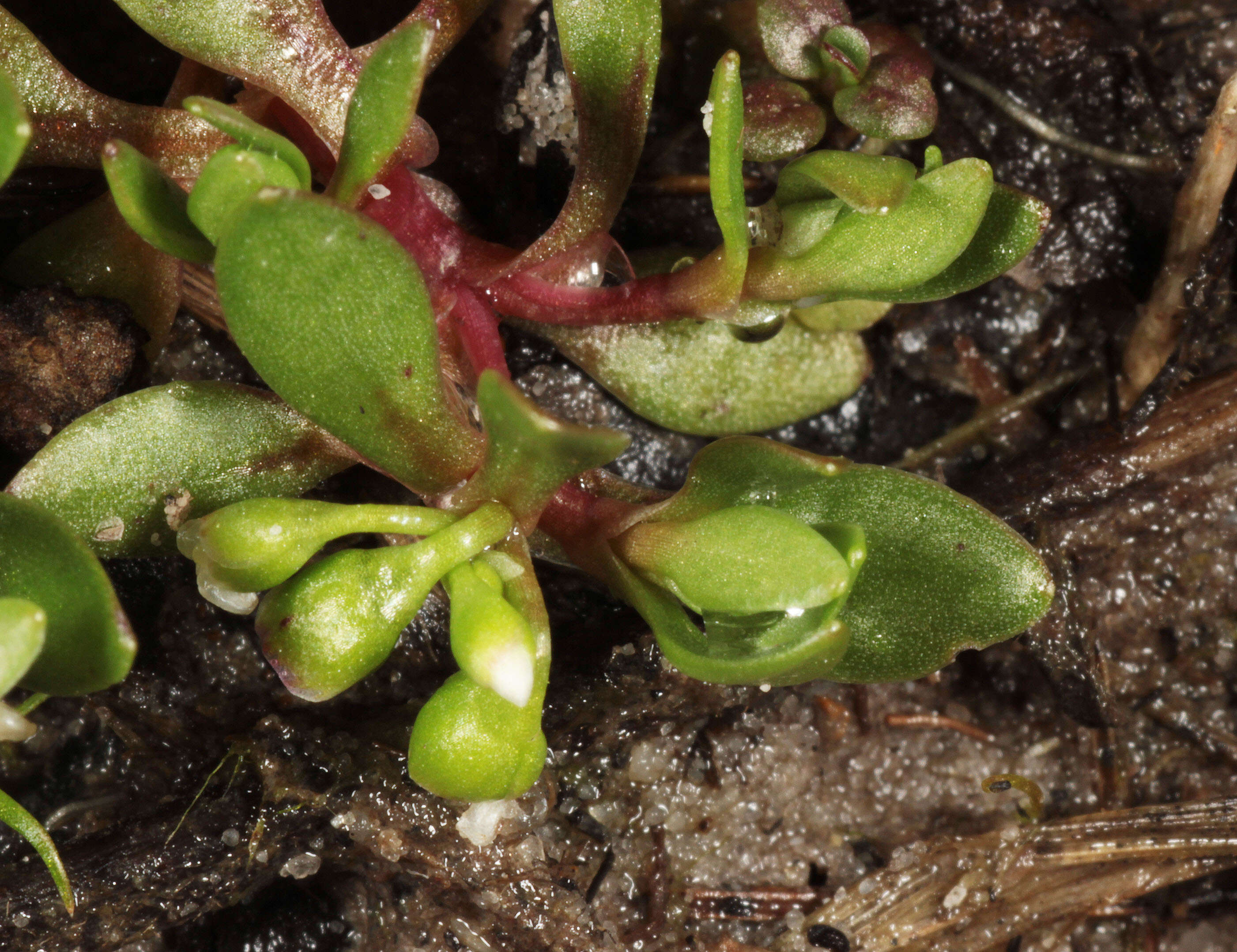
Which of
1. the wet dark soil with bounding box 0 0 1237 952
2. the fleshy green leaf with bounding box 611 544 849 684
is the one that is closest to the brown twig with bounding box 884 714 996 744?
the wet dark soil with bounding box 0 0 1237 952

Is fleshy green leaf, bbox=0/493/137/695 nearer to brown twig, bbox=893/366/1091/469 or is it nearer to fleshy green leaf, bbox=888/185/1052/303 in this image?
fleshy green leaf, bbox=888/185/1052/303

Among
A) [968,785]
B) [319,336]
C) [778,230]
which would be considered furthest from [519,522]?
[968,785]

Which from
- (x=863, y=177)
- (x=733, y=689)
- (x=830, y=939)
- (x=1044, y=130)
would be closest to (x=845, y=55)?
(x=863, y=177)

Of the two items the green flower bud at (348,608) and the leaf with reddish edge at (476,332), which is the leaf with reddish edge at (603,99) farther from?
the green flower bud at (348,608)

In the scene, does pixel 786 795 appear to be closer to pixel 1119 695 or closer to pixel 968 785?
pixel 968 785

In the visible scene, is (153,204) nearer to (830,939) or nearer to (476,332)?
(476,332)

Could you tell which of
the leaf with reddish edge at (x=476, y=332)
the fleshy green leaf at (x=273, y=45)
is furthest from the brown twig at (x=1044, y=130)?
the fleshy green leaf at (x=273, y=45)

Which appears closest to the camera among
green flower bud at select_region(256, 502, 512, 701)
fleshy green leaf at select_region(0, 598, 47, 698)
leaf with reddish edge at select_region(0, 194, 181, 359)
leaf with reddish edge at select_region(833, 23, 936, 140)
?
fleshy green leaf at select_region(0, 598, 47, 698)
